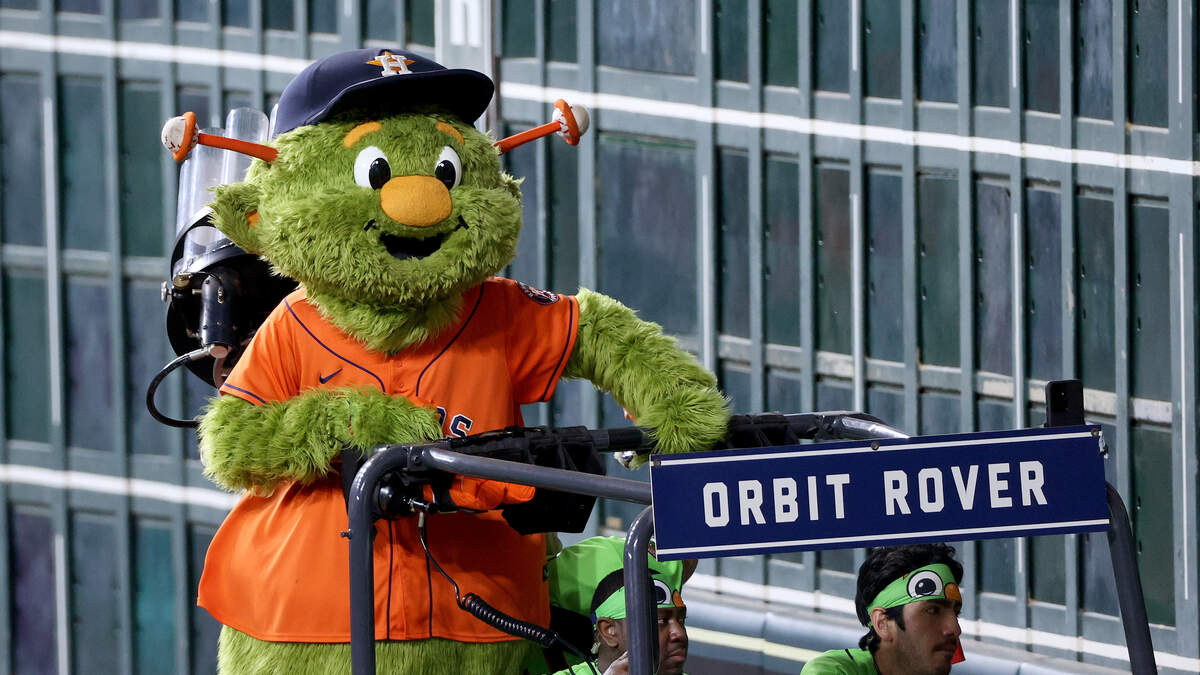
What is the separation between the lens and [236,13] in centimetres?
544

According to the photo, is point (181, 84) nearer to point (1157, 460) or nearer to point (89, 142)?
point (89, 142)

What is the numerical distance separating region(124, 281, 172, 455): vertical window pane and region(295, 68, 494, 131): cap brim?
2982mm

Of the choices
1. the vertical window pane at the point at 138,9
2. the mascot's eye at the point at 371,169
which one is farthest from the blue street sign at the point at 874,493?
the vertical window pane at the point at 138,9

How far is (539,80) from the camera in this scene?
4848 millimetres

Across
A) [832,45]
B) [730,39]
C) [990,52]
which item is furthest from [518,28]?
[990,52]

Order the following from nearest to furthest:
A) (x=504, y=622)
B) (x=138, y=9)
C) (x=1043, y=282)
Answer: (x=504, y=622)
(x=1043, y=282)
(x=138, y=9)

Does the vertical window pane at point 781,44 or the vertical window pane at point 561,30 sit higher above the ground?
the vertical window pane at point 561,30

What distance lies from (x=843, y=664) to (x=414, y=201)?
1275 mm

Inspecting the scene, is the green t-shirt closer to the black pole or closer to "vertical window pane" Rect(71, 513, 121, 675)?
the black pole

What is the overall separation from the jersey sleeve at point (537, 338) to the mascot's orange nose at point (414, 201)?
28cm

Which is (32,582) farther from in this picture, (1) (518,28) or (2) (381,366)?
(2) (381,366)

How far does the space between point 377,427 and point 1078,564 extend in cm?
204

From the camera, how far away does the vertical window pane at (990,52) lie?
401 cm

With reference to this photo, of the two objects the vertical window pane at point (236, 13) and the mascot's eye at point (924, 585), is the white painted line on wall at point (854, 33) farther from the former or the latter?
the vertical window pane at point (236, 13)
